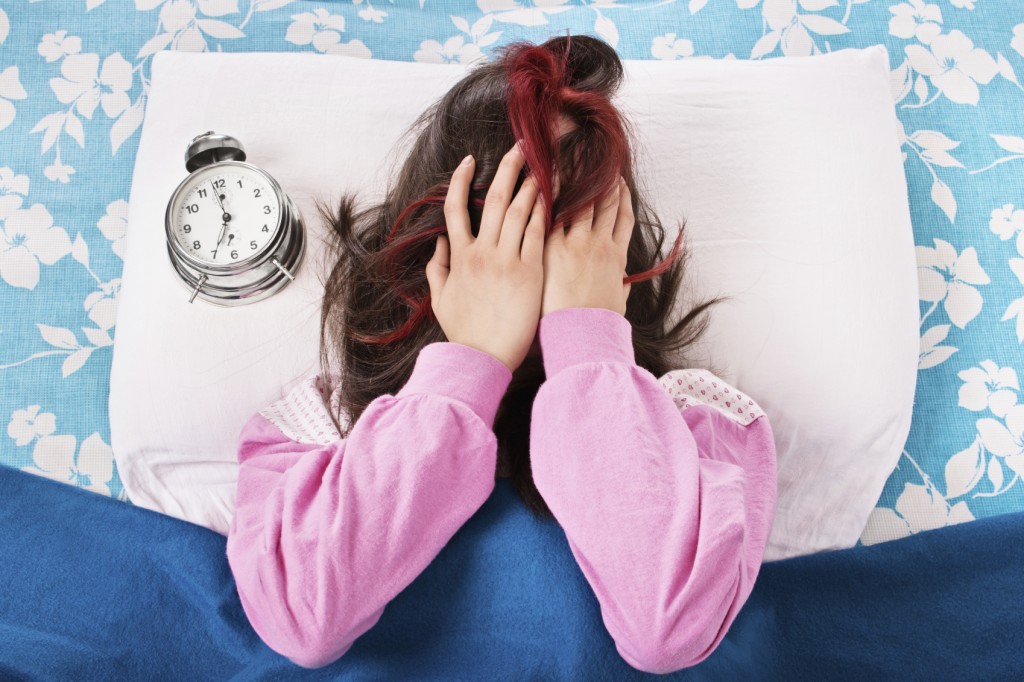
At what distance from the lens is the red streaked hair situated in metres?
0.74

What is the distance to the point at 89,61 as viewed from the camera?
1.20 metres

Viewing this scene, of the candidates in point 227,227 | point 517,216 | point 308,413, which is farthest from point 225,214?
point 517,216

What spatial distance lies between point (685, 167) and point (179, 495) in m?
0.72

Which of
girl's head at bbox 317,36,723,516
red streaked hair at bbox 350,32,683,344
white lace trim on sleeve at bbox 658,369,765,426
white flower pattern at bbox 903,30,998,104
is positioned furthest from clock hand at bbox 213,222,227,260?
white flower pattern at bbox 903,30,998,104

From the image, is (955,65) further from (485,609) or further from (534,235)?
(485,609)

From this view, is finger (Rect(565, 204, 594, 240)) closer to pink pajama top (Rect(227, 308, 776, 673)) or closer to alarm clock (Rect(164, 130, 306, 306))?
pink pajama top (Rect(227, 308, 776, 673))

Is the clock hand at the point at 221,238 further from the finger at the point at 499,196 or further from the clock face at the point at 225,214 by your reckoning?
the finger at the point at 499,196

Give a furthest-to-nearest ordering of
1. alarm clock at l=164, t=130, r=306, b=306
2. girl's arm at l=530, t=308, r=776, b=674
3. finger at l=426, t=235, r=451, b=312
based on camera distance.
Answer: alarm clock at l=164, t=130, r=306, b=306
finger at l=426, t=235, r=451, b=312
girl's arm at l=530, t=308, r=776, b=674

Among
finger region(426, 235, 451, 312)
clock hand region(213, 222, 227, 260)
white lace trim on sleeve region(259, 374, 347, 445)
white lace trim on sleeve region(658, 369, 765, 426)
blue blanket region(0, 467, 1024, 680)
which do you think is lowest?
blue blanket region(0, 467, 1024, 680)

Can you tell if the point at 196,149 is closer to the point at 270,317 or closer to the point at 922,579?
the point at 270,317

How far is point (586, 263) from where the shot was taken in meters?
0.79

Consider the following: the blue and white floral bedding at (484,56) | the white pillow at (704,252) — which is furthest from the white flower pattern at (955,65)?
the white pillow at (704,252)

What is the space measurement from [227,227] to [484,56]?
0.48 metres

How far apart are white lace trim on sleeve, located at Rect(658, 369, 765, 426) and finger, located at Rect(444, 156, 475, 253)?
266 millimetres
